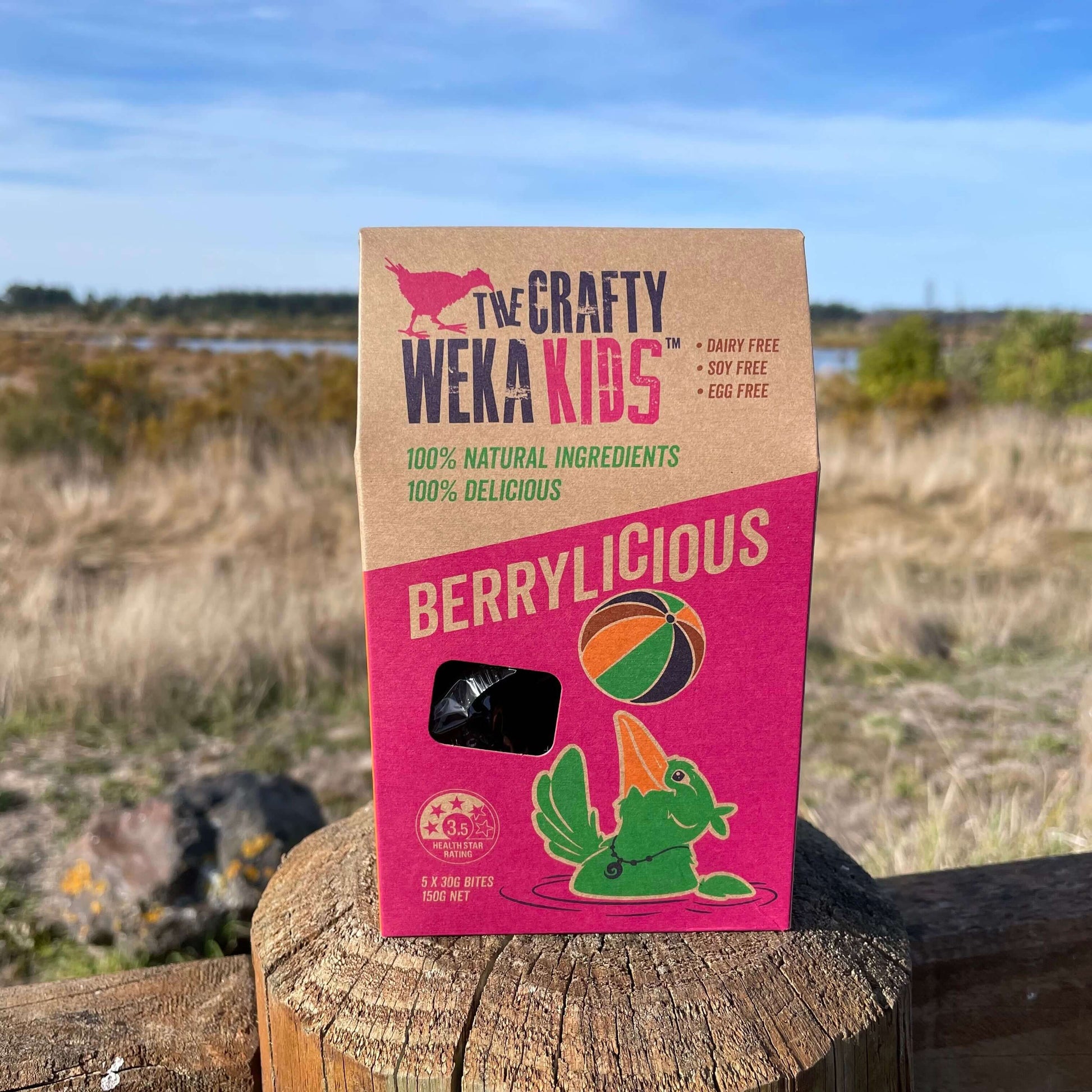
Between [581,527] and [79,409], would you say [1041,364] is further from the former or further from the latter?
[581,527]

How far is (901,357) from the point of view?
51.0 ft

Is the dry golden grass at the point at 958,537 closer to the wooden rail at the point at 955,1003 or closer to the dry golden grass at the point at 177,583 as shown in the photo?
the dry golden grass at the point at 177,583

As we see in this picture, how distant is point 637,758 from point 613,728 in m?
0.04

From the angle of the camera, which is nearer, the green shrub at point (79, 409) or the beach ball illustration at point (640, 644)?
the beach ball illustration at point (640, 644)

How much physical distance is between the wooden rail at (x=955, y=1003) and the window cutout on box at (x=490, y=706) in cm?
54

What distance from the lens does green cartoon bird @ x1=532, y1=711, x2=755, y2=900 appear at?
1.01 metres

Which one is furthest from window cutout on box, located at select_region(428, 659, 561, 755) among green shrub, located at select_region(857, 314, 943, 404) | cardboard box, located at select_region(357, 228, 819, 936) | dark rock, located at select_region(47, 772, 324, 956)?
green shrub, located at select_region(857, 314, 943, 404)

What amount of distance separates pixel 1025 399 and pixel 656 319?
15.3 metres

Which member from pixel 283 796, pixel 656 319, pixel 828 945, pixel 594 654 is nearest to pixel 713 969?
pixel 828 945

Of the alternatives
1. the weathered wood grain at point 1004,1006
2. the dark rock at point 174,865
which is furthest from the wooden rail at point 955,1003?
the dark rock at point 174,865

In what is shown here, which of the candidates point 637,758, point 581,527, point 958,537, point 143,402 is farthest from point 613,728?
A: point 143,402

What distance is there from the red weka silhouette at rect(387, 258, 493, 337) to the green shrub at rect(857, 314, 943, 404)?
14653 mm

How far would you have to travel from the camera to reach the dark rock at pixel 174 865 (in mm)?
2324

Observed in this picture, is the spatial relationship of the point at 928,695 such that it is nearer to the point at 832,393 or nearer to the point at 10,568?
the point at 10,568
